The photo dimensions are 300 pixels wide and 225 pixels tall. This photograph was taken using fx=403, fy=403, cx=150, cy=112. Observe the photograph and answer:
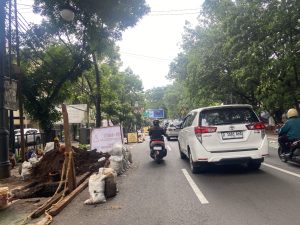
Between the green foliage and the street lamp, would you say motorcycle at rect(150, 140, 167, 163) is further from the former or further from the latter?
the green foliage

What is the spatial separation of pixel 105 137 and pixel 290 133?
264 inches

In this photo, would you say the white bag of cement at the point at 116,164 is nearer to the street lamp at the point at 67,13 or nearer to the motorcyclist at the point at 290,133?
the motorcyclist at the point at 290,133

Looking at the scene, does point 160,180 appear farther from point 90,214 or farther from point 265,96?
point 265,96

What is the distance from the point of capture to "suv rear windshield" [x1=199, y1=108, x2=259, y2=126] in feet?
36.0

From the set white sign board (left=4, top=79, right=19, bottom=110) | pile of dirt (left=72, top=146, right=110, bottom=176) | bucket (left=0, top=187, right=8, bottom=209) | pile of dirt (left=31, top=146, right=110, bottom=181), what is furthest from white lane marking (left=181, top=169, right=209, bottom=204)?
white sign board (left=4, top=79, right=19, bottom=110)

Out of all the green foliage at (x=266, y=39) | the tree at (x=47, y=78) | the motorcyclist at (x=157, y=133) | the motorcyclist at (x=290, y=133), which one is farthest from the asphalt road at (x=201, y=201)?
the green foliage at (x=266, y=39)

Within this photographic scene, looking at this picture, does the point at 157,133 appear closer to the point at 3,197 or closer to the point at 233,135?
the point at 233,135

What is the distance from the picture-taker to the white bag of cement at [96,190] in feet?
27.0

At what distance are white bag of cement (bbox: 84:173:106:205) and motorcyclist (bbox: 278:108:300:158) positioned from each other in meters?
6.45

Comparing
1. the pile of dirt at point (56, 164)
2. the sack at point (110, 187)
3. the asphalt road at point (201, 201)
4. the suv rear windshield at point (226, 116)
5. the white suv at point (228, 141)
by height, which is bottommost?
the asphalt road at point (201, 201)

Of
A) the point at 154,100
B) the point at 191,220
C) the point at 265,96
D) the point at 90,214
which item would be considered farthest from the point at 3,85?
the point at 154,100

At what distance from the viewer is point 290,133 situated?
12.4 meters

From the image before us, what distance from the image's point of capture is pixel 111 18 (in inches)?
637

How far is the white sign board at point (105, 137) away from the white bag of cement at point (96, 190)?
22.0 ft
